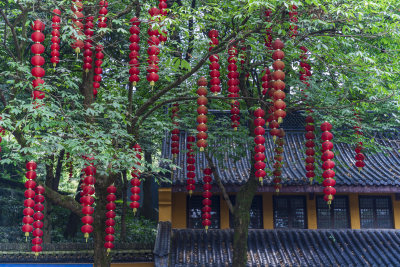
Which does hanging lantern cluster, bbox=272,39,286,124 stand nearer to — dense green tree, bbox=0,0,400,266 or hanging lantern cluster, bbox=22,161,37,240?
dense green tree, bbox=0,0,400,266

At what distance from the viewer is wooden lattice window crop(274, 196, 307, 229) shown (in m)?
13.2

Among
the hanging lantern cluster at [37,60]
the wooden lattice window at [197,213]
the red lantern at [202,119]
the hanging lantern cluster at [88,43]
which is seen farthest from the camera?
the wooden lattice window at [197,213]

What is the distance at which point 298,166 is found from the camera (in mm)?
13305

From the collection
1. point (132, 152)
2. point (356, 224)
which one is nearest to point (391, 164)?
point (356, 224)

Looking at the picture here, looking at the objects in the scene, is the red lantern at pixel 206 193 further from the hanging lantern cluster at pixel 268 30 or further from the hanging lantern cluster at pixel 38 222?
the hanging lantern cluster at pixel 38 222

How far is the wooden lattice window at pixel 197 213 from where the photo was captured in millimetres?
13008

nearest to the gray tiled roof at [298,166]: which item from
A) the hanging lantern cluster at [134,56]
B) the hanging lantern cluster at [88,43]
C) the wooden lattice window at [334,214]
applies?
the wooden lattice window at [334,214]

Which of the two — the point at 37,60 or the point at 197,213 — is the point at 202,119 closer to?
the point at 37,60

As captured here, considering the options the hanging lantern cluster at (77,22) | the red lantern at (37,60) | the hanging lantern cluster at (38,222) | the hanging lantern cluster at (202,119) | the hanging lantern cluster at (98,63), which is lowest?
the hanging lantern cluster at (38,222)

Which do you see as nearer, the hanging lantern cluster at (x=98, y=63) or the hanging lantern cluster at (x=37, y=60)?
the hanging lantern cluster at (x=37, y=60)

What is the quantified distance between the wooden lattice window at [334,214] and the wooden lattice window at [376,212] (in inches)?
21.5

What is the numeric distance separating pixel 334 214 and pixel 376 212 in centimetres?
147

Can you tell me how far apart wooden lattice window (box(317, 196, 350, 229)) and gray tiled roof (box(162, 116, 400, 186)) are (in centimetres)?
118

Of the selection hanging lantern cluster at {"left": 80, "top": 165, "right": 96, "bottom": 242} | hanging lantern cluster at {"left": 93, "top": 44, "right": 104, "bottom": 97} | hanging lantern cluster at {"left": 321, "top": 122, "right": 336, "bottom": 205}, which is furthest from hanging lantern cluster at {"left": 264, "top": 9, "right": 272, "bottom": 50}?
hanging lantern cluster at {"left": 80, "top": 165, "right": 96, "bottom": 242}
